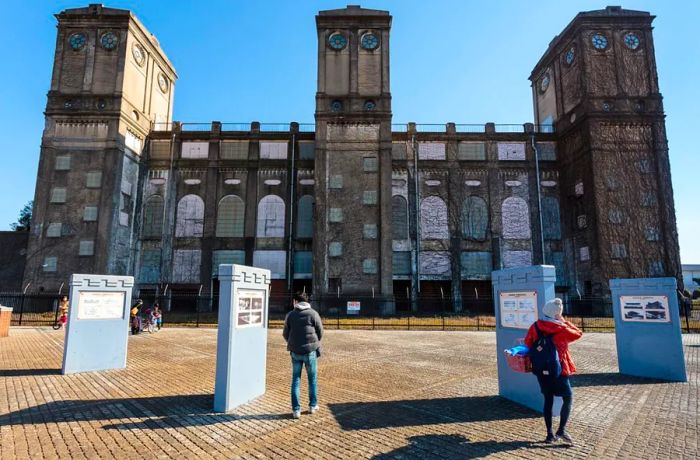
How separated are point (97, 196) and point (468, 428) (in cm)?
3179

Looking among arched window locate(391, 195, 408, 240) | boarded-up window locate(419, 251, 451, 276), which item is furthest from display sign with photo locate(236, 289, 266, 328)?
boarded-up window locate(419, 251, 451, 276)

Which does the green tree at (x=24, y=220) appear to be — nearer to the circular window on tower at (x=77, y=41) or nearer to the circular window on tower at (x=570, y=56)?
the circular window on tower at (x=77, y=41)

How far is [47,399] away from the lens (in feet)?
22.0

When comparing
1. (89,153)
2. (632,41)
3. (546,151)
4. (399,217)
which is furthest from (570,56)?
(89,153)

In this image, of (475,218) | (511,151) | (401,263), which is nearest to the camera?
(401,263)

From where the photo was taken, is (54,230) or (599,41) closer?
Answer: (54,230)

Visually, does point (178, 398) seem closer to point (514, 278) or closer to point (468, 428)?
point (468, 428)

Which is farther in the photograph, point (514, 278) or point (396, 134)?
point (396, 134)

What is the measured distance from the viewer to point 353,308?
26.3 m

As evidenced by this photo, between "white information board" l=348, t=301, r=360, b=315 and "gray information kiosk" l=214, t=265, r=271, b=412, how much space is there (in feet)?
58.9

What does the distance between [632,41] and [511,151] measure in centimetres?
1230

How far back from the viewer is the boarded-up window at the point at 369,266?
2905cm

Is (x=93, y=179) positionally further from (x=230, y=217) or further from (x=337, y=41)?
(x=337, y=41)

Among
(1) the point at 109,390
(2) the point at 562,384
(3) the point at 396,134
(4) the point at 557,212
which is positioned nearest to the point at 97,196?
(3) the point at 396,134
